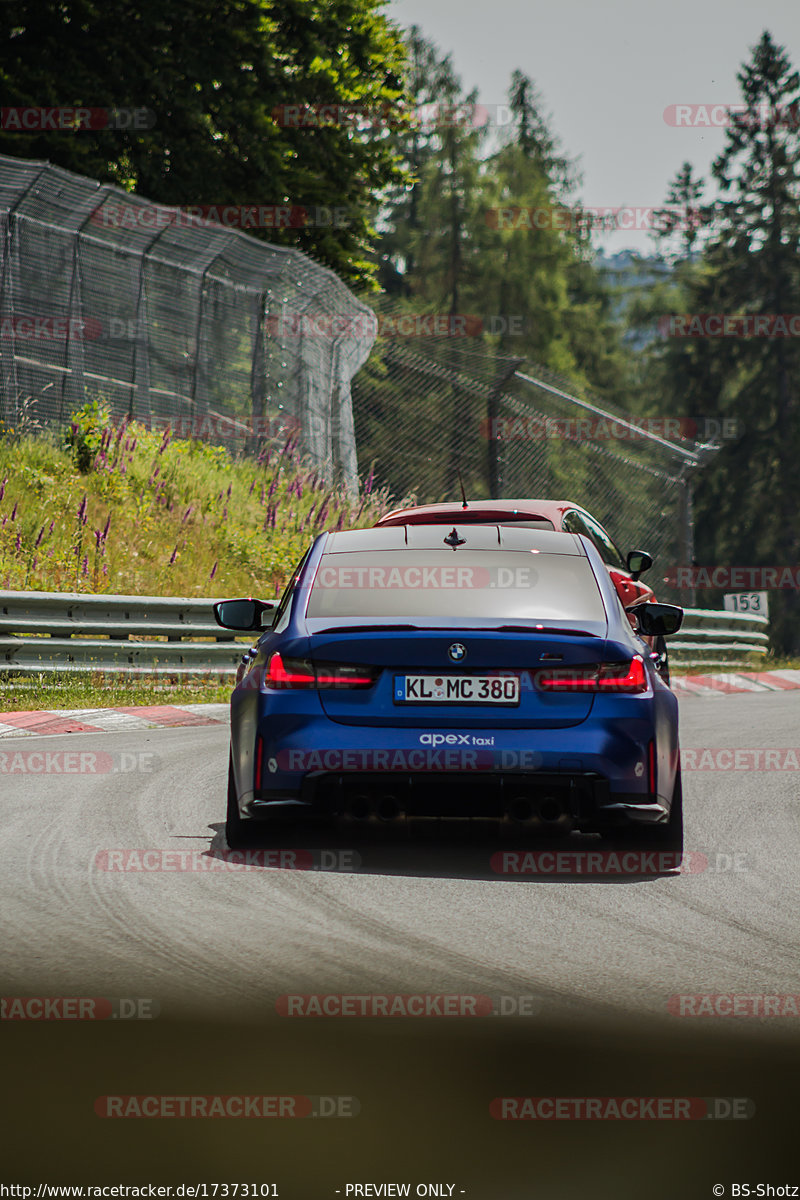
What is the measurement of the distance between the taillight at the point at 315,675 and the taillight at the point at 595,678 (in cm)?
72

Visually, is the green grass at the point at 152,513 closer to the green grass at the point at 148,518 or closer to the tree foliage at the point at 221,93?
the green grass at the point at 148,518

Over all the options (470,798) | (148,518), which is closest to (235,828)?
(470,798)

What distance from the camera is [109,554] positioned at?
16.5 m

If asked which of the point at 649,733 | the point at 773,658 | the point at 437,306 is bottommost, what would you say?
the point at 773,658

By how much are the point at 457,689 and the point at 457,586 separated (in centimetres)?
66

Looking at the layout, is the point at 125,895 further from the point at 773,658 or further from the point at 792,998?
the point at 773,658

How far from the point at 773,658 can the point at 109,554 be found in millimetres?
12661

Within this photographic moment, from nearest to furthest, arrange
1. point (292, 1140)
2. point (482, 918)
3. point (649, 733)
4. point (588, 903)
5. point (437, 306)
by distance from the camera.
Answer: point (292, 1140) < point (482, 918) < point (588, 903) < point (649, 733) < point (437, 306)

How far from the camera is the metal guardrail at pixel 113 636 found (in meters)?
13.1

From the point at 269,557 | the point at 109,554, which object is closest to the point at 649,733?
the point at 109,554

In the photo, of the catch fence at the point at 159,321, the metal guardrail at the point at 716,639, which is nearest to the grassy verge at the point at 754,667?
the metal guardrail at the point at 716,639

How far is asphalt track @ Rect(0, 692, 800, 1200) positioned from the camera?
3.23 metres

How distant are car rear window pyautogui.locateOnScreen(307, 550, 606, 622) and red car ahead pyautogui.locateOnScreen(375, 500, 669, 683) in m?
2.76

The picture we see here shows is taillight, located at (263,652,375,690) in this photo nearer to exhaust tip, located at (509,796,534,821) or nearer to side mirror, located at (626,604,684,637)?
exhaust tip, located at (509,796,534,821)
